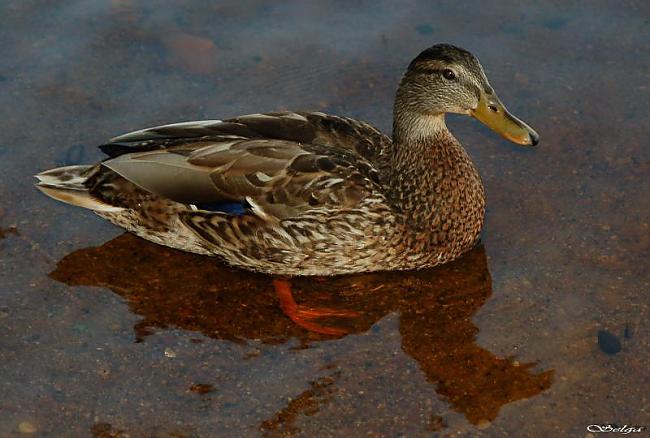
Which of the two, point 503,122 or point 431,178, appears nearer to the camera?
point 503,122

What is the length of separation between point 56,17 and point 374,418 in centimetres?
451

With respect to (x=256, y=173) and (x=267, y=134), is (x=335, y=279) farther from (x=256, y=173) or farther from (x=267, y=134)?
(x=267, y=134)

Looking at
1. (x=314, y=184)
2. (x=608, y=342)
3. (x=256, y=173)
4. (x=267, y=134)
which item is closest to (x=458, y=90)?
(x=314, y=184)

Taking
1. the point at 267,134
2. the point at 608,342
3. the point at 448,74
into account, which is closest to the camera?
the point at 608,342

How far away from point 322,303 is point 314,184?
0.73m

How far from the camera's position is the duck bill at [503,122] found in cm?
667

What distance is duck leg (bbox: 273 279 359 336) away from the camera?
21.2 ft

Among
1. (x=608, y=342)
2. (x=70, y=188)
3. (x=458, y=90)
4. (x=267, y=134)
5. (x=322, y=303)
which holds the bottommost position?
(x=322, y=303)

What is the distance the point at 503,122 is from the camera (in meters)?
6.70

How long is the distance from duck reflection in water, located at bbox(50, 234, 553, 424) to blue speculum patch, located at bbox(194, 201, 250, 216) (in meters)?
0.49

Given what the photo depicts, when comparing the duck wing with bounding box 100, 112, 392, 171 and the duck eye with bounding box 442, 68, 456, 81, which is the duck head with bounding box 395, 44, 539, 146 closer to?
the duck eye with bounding box 442, 68, 456, 81

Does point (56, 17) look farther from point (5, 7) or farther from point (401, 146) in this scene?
point (401, 146)

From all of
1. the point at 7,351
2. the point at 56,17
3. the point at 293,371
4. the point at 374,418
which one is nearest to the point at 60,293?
the point at 7,351

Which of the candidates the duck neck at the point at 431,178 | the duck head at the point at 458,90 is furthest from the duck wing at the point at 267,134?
the duck head at the point at 458,90
